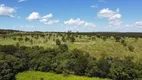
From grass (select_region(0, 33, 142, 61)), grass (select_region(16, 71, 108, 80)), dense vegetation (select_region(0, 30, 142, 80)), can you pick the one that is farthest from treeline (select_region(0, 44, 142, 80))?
grass (select_region(0, 33, 142, 61))

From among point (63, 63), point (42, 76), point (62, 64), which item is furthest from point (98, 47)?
point (42, 76)

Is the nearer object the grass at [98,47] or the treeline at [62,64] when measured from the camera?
the treeline at [62,64]

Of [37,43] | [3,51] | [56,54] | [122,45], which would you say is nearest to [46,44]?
[37,43]

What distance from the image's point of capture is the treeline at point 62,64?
285ft

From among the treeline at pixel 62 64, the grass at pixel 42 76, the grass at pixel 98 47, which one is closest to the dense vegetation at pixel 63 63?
the treeline at pixel 62 64

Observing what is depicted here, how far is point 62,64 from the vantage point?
92.2m

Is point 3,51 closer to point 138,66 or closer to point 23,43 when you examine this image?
point 23,43

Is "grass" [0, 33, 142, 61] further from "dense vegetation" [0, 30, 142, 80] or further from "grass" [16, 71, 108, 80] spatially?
"grass" [16, 71, 108, 80]

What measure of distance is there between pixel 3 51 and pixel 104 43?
170ft

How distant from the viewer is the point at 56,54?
325 ft

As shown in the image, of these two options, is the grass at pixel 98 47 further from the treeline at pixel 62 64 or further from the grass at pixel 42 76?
the grass at pixel 42 76

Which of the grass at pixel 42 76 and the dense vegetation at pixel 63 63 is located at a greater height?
the dense vegetation at pixel 63 63

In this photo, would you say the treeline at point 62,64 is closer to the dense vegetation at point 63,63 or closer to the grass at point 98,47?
the dense vegetation at point 63,63

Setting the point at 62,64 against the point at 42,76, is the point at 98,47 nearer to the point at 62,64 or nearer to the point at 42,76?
the point at 62,64
